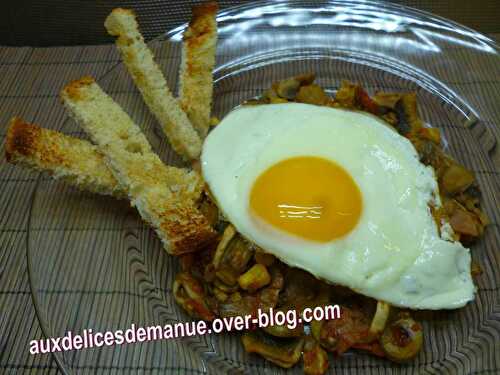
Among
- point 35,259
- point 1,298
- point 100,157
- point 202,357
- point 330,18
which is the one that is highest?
point 330,18

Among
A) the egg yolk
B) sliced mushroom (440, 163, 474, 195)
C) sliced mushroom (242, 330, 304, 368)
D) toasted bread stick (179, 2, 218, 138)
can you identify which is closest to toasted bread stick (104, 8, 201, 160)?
toasted bread stick (179, 2, 218, 138)

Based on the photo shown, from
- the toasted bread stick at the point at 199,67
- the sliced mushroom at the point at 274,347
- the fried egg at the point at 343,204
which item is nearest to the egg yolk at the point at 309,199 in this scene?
the fried egg at the point at 343,204

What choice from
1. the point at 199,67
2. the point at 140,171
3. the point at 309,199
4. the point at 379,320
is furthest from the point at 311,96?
the point at 379,320

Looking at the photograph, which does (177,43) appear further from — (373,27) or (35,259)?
(35,259)

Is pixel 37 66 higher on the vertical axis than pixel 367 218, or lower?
lower

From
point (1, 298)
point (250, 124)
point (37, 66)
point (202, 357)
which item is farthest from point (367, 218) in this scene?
point (37, 66)

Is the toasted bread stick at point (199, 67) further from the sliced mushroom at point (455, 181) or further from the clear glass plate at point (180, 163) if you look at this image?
the sliced mushroom at point (455, 181)
